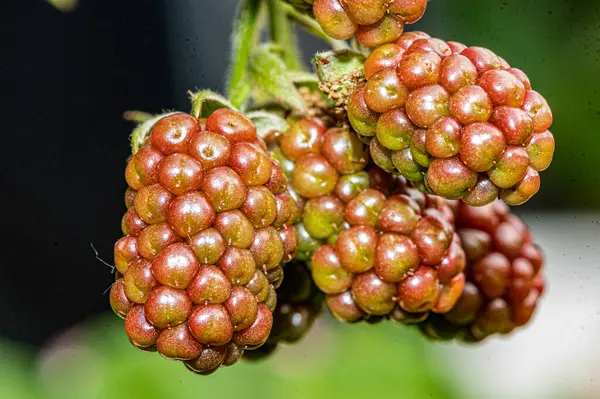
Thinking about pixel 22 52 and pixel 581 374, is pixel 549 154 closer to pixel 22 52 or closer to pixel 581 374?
pixel 22 52

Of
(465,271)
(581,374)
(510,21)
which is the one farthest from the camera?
A: (581,374)

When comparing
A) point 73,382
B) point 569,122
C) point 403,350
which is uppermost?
point 569,122

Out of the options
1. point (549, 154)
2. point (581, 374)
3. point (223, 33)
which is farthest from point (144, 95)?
point (581, 374)

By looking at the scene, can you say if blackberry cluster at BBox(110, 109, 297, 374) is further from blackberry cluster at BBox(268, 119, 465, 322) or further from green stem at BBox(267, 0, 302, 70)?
green stem at BBox(267, 0, 302, 70)

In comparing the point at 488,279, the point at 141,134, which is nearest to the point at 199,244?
the point at 141,134

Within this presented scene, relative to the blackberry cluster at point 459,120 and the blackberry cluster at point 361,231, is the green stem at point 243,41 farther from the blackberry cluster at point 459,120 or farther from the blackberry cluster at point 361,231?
the blackberry cluster at point 459,120

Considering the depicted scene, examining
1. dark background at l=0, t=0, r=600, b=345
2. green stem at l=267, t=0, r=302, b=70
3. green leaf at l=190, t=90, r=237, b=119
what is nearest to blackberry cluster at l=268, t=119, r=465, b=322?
green leaf at l=190, t=90, r=237, b=119
